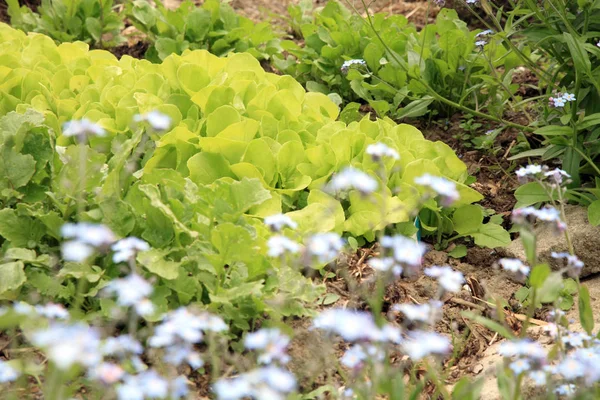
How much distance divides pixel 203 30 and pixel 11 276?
2319mm

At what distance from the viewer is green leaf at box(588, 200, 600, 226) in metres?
2.50

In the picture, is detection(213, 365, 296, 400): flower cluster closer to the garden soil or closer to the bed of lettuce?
the garden soil

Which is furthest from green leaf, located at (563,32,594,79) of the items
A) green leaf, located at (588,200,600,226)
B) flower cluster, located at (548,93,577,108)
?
green leaf, located at (588,200,600,226)

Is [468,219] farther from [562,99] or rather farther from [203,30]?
[203,30]

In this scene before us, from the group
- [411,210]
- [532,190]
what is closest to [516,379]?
[411,210]

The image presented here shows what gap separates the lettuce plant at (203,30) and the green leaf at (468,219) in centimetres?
168

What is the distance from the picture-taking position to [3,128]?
227 centimetres

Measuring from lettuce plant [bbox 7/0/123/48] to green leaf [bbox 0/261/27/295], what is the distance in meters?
2.31

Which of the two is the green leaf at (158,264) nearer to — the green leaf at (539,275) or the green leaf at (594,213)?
the green leaf at (539,275)

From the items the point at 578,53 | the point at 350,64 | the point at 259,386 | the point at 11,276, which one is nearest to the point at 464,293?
the point at 578,53

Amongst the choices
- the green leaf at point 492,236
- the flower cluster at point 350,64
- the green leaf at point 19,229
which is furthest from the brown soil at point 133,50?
the green leaf at point 492,236

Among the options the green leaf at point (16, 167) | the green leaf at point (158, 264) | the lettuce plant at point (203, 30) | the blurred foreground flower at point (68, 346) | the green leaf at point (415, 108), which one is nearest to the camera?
the blurred foreground flower at point (68, 346)

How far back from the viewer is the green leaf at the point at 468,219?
261 cm

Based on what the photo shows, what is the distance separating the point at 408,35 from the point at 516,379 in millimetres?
2380
